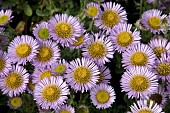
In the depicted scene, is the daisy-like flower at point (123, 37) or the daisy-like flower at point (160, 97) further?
the daisy-like flower at point (123, 37)

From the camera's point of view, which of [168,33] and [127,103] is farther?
[168,33]

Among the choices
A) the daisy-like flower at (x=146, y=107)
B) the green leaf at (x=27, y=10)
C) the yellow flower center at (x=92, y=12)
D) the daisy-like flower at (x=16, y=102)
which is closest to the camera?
the daisy-like flower at (x=146, y=107)

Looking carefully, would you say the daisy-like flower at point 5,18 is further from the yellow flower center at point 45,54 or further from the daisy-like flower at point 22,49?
the yellow flower center at point 45,54

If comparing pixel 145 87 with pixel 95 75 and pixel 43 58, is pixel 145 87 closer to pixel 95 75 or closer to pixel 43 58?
pixel 95 75

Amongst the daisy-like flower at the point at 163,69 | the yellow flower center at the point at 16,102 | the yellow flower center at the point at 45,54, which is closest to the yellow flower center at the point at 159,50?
the daisy-like flower at the point at 163,69

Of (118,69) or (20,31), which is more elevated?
(20,31)

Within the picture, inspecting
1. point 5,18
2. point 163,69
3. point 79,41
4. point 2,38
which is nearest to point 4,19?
point 5,18

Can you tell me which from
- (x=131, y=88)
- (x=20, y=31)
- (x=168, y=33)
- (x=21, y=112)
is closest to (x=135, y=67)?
(x=131, y=88)
